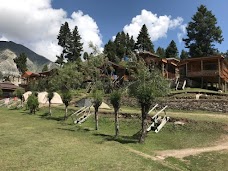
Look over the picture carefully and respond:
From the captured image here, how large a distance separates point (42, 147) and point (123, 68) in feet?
176

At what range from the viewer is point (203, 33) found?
2928 inches

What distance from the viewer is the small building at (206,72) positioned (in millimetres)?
51250

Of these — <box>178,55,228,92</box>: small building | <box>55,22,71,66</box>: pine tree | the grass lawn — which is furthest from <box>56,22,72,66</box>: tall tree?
the grass lawn

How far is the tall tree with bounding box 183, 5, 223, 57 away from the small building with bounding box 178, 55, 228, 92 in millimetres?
16739

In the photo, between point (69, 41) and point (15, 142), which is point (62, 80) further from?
point (15, 142)

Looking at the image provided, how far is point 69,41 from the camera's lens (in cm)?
9512

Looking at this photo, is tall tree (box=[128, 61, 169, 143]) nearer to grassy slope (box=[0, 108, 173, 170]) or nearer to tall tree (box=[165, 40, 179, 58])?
grassy slope (box=[0, 108, 173, 170])

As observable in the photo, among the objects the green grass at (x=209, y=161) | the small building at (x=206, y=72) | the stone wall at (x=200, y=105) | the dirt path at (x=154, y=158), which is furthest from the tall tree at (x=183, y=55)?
the dirt path at (x=154, y=158)

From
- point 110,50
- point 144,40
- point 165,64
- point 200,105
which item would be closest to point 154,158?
point 200,105

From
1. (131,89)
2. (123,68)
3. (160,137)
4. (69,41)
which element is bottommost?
(160,137)

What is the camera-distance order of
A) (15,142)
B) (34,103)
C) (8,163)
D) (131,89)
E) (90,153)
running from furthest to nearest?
(34,103) → (131,89) → (15,142) → (90,153) → (8,163)

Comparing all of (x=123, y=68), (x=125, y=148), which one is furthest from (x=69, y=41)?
(x=125, y=148)

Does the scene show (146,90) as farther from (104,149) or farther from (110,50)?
(110,50)

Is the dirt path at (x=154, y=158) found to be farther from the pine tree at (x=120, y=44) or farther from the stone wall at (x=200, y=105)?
the pine tree at (x=120, y=44)
